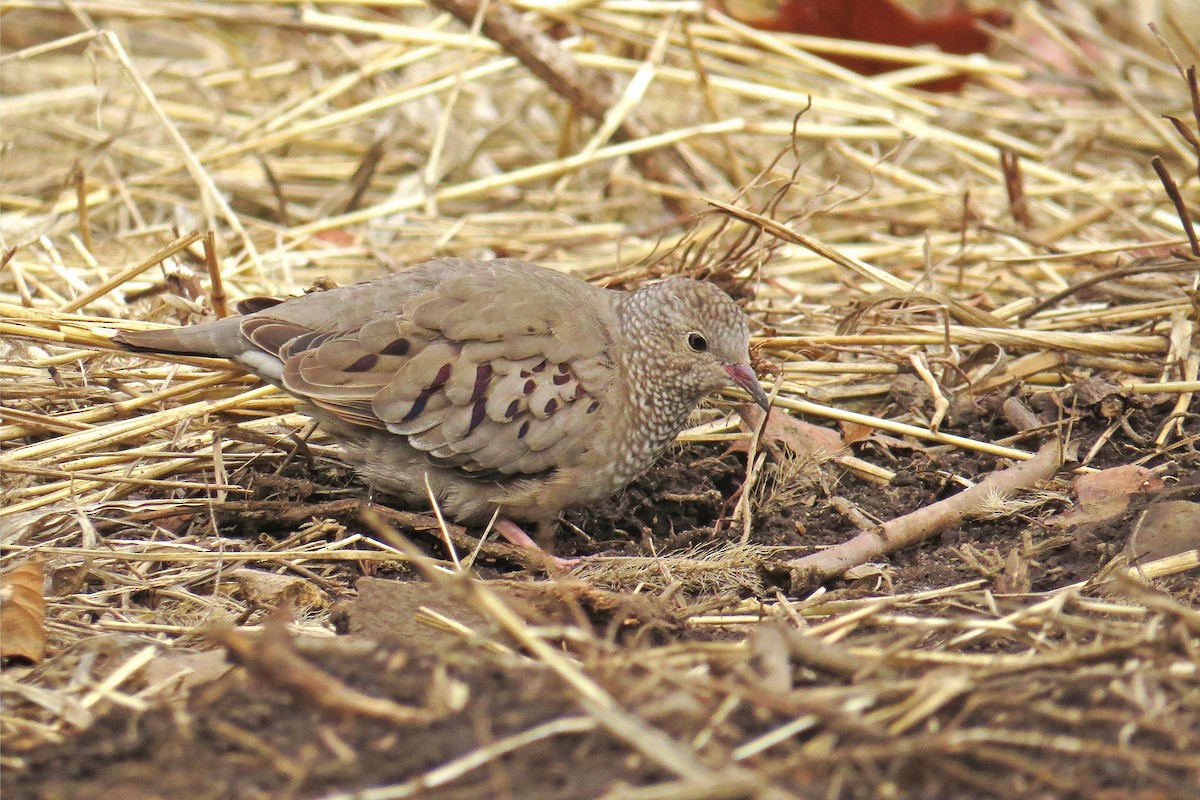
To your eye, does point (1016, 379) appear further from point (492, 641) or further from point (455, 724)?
point (455, 724)

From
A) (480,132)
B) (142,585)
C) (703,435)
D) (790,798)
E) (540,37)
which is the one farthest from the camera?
(480,132)

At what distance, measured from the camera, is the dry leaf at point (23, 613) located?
2758 millimetres

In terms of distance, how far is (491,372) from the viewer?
3.69 meters

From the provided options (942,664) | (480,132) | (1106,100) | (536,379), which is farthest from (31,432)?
(1106,100)

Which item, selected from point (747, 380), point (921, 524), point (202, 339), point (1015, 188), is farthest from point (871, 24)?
point (202, 339)

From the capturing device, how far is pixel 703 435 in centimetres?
433

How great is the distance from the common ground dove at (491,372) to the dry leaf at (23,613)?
89 centimetres

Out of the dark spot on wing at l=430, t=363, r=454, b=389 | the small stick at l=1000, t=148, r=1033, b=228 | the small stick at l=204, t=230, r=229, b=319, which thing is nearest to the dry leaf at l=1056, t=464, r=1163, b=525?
the dark spot on wing at l=430, t=363, r=454, b=389

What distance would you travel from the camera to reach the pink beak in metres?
3.82

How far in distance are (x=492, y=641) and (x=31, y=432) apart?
1898mm

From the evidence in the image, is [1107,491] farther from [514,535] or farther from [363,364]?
[363,364]

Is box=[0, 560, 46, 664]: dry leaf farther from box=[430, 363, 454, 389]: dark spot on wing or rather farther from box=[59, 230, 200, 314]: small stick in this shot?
box=[59, 230, 200, 314]: small stick

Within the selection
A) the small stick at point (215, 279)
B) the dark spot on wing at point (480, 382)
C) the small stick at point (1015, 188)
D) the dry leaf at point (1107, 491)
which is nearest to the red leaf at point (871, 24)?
the small stick at point (1015, 188)

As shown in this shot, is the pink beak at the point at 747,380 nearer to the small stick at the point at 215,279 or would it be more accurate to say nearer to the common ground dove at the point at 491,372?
the common ground dove at the point at 491,372
